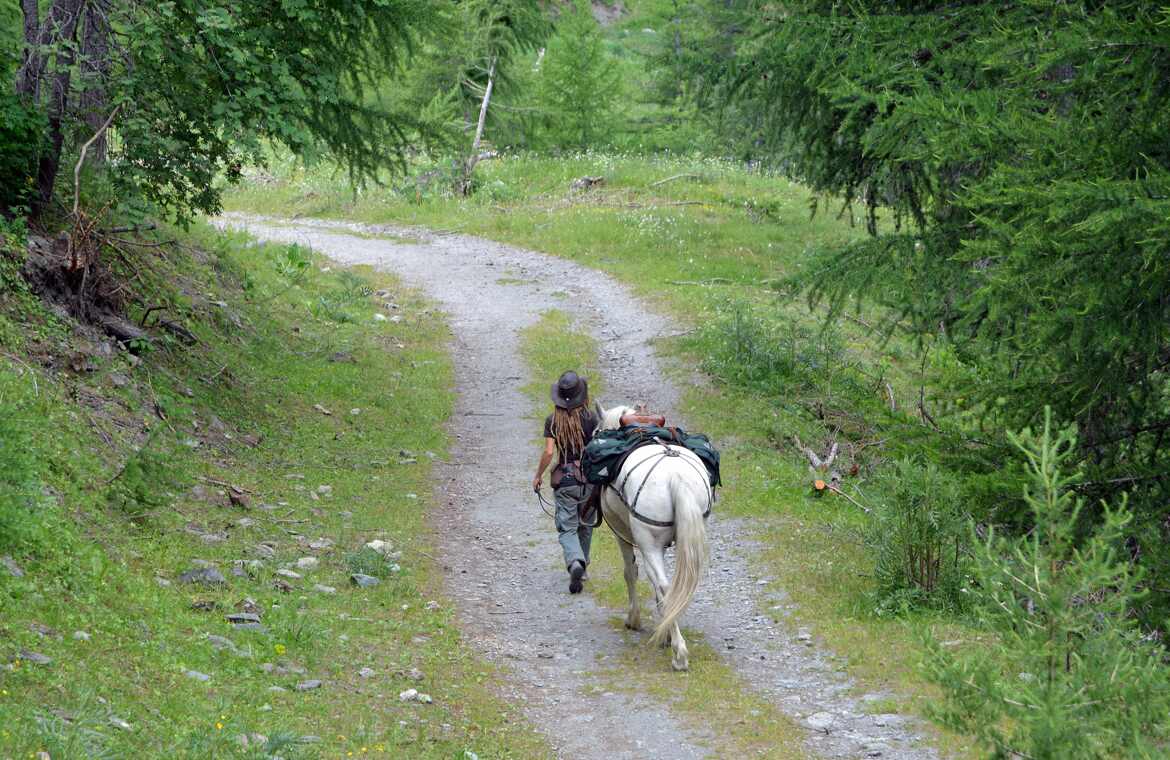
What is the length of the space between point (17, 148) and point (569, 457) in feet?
22.8

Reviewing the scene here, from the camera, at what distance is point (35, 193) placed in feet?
42.1

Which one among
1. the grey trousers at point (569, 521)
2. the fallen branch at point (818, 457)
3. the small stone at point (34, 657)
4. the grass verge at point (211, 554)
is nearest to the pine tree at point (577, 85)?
the grass verge at point (211, 554)

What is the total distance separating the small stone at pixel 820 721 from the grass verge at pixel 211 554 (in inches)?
71.2

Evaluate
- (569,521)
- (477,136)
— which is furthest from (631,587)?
(477,136)

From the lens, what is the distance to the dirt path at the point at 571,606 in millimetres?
7363

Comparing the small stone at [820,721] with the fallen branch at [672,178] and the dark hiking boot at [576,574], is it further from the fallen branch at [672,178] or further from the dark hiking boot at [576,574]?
the fallen branch at [672,178]

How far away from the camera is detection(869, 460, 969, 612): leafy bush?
30.6 ft

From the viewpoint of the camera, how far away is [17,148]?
12312mm

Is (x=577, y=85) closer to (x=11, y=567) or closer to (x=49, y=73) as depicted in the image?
(x=49, y=73)

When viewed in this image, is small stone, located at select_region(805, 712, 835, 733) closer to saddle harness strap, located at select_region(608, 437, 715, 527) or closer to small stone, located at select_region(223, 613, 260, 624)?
saddle harness strap, located at select_region(608, 437, 715, 527)

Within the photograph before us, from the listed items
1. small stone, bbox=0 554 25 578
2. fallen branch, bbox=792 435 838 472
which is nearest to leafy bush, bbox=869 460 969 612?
fallen branch, bbox=792 435 838 472

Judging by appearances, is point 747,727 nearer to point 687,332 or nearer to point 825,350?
point 825,350

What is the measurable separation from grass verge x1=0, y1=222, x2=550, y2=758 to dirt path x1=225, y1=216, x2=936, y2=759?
1.28ft

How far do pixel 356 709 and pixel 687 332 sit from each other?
14630 millimetres
